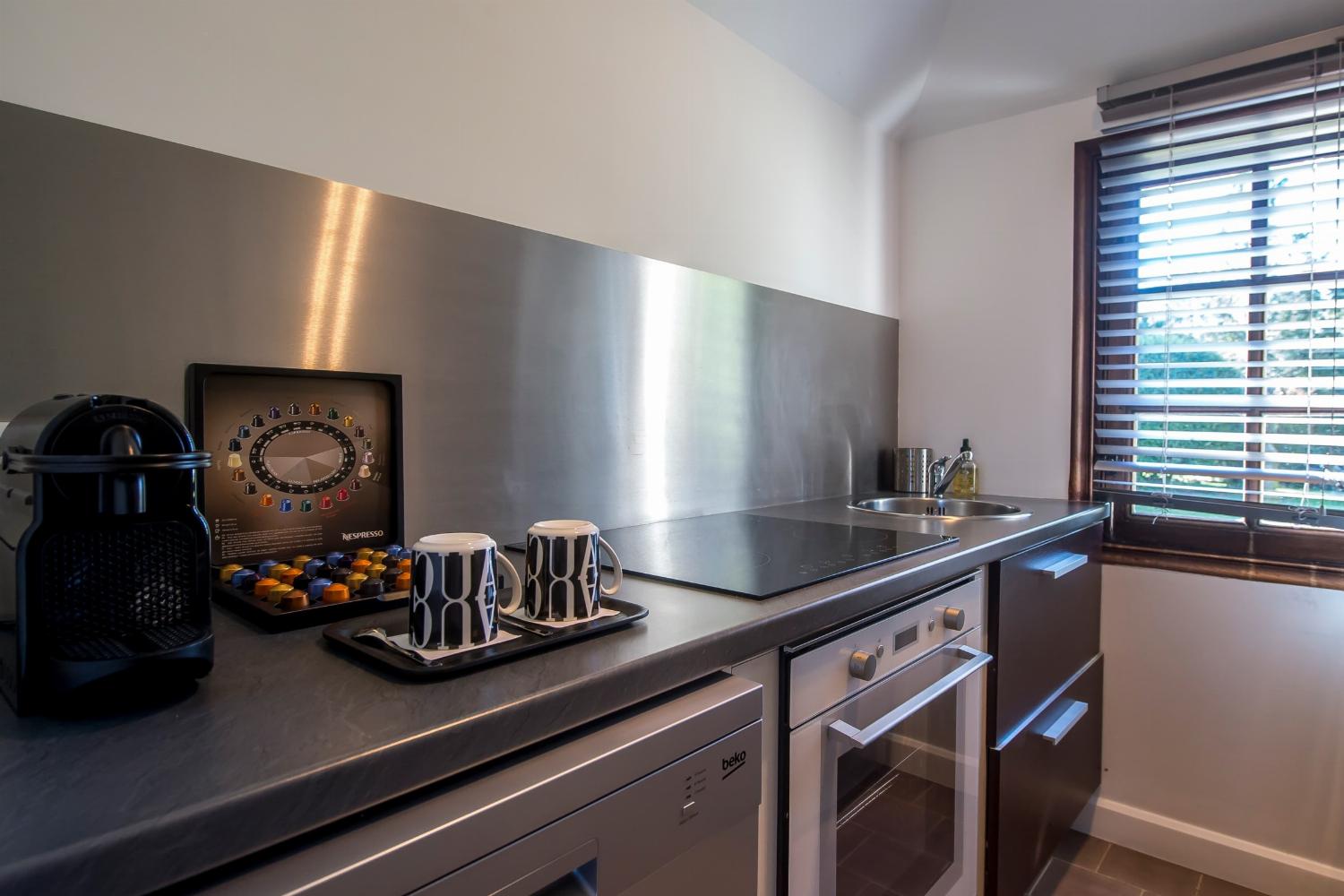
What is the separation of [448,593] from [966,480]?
2012 millimetres

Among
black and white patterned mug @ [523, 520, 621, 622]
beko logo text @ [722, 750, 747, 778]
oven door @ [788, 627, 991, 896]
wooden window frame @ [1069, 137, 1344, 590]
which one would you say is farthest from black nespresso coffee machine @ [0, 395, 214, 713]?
wooden window frame @ [1069, 137, 1344, 590]

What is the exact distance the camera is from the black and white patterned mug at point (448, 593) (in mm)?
707

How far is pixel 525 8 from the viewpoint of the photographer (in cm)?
138

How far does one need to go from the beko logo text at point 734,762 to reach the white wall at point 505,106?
1.02 metres

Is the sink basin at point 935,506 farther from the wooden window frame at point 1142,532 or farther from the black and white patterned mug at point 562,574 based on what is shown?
the black and white patterned mug at point 562,574

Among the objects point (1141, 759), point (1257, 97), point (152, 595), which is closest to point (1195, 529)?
point (1141, 759)

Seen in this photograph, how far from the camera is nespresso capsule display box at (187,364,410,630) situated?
0.90 meters

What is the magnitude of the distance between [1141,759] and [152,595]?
2.48 meters

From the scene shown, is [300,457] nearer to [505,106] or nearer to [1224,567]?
[505,106]

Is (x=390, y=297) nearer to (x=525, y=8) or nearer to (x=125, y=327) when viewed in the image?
(x=125, y=327)

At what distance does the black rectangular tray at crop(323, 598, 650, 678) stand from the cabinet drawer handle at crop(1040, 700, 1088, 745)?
137 cm

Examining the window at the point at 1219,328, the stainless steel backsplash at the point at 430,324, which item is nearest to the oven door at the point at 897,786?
the stainless steel backsplash at the point at 430,324

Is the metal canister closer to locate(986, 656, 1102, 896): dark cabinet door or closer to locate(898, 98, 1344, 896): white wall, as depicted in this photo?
locate(898, 98, 1344, 896): white wall

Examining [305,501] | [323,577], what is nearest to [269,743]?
[323,577]
